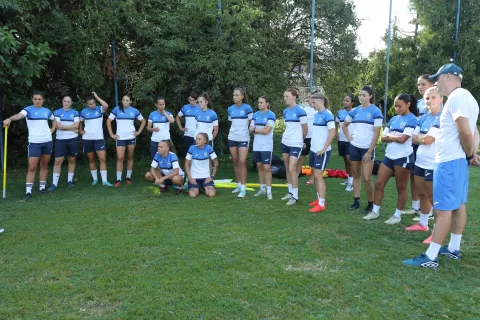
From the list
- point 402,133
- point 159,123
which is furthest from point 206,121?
point 402,133

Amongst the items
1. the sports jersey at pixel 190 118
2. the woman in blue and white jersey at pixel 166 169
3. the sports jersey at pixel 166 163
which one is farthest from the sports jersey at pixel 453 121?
the sports jersey at pixel 190 118

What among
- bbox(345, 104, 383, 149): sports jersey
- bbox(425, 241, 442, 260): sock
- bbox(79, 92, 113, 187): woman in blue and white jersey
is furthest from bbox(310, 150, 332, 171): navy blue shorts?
bbox(79, 92, 113, 187): woman in blue and white jersey

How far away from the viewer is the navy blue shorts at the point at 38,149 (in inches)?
265

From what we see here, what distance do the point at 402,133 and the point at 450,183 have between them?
1.50 m

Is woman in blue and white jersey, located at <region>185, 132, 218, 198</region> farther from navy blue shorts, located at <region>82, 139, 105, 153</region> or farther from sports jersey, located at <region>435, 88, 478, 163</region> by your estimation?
sports jersey, located at <region>435, 88, 478, 163</region>

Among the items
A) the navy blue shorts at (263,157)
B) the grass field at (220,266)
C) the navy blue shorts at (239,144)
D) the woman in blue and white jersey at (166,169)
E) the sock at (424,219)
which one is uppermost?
the navy blue shorts at (239,144)

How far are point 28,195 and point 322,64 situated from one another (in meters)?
12.0

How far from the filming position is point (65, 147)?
24.0ft

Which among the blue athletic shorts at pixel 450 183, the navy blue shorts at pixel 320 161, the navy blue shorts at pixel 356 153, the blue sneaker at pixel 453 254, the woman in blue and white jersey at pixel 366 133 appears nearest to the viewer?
the blue athletic shorts at pixel 450 183

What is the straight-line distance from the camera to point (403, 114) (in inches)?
196

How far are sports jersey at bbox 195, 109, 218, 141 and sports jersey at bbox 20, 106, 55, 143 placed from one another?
2587mm

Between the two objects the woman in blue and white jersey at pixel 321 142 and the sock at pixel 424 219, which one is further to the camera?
the woman in blue and white jersey at pixel 321 142

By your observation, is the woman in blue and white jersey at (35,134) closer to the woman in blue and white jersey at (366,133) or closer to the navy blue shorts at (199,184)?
the navy blue shorts at (199,184)

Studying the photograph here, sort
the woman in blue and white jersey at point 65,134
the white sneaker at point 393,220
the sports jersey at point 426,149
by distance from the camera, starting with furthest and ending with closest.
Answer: the woman in blue and white jersey at point 65,134 < the white sneaker at point 393,220 < the sports jersey at point 426,149
